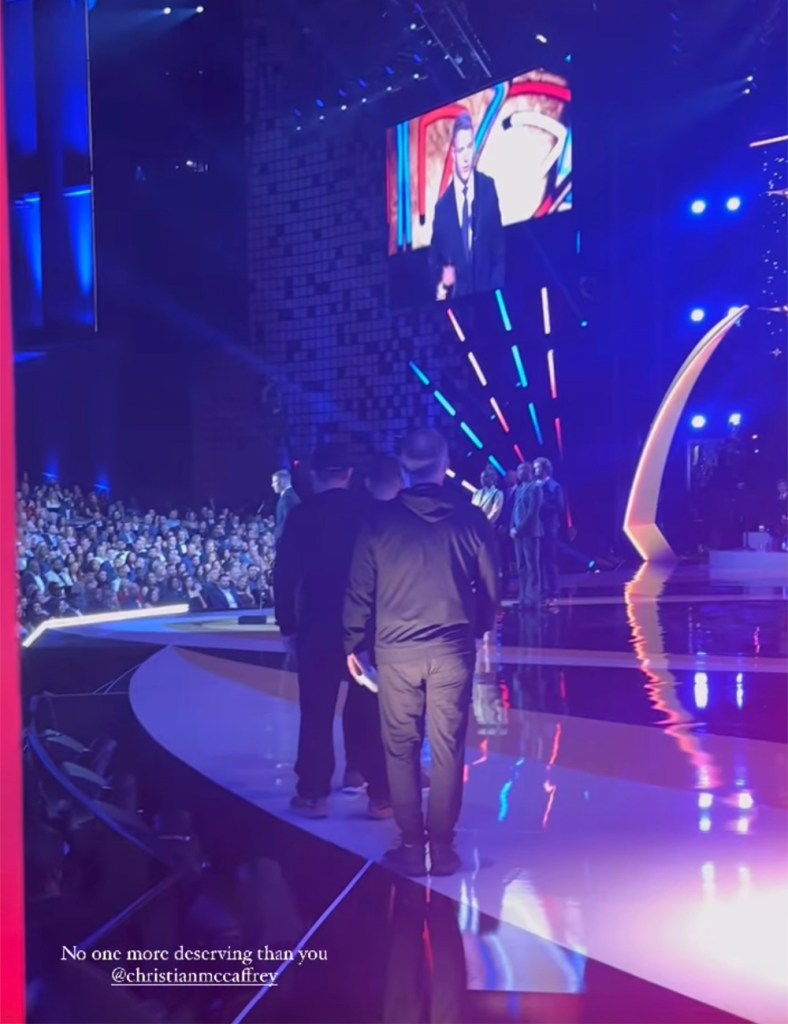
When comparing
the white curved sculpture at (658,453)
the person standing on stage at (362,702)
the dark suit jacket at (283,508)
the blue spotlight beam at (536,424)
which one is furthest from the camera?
the white curved sculpture at (658,453)

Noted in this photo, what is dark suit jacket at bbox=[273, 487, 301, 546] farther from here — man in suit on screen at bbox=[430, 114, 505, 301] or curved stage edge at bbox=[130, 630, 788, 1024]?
man in suit on screen at bbox=[430, 114, 505, 301]

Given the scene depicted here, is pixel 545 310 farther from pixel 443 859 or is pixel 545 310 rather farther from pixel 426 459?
pixel 443 859

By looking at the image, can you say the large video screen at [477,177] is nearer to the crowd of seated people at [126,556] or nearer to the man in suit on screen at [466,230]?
the man in suit on screen at [466,230]

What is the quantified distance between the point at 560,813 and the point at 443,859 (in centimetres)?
36

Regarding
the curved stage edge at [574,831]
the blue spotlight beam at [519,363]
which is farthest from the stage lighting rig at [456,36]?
the curved stage edge at [574,831]

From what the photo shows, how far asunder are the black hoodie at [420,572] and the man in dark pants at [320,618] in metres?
0.15

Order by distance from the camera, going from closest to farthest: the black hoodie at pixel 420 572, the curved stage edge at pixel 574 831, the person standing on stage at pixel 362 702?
the curved stage edge at pixel 574 831
the black hoodie at pixel 420 572
the person standing on stage at pixel 362 702

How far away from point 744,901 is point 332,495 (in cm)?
139

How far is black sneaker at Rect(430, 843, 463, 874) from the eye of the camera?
268 centimetres

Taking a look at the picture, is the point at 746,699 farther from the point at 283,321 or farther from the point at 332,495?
the point at 283,321

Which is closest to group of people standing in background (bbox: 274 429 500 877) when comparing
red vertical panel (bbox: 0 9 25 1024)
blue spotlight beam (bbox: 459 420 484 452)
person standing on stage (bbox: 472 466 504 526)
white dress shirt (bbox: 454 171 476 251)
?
person standing on stage (bbox: 472 466 504 526)

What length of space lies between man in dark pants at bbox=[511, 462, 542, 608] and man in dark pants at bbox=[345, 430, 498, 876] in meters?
0.39

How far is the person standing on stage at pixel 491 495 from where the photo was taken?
292 cm

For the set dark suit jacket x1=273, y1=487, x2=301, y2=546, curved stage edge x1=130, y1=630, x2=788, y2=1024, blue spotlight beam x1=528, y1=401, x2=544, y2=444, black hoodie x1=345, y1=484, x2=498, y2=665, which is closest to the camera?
curved stage edge x1=130, y1=630, x2=788, y2=1024
